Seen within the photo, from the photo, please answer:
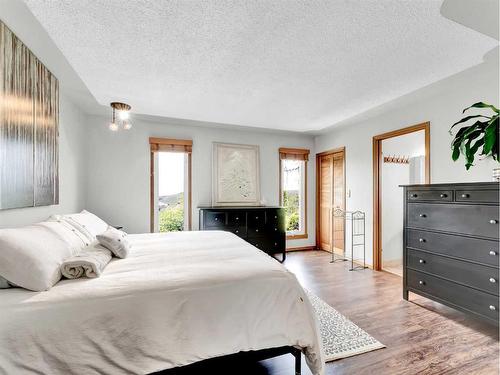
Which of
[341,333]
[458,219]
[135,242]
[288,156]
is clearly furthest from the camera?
[288,156]

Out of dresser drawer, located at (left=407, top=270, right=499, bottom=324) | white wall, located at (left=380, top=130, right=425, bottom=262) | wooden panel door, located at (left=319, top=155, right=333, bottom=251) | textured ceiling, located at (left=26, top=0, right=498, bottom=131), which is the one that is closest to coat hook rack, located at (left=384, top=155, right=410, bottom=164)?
white wall, located at (left=380, top=130, right=425, bottom=262)

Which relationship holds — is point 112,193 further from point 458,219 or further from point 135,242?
point 458,219

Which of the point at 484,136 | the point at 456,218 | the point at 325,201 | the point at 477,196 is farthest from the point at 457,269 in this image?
the point at 325,201

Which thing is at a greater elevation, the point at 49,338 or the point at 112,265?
the point at 112,265

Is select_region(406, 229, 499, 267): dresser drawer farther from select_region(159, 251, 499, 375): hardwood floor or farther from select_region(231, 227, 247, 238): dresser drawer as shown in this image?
select_region(231, 227, 247, 238): dresser drawer

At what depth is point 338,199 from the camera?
4.71m

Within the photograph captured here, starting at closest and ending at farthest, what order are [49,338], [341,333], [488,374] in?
[49,338] → [488,374] → [341,333]

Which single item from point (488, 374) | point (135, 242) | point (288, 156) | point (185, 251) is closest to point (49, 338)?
point (185, 251)

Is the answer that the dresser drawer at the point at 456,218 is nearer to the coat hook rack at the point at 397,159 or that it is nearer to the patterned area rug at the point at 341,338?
the patterned area rug at the point at 341,338

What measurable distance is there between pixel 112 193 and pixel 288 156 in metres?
3.33

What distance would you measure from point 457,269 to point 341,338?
4.21ft

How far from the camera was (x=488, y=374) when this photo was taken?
1.64m

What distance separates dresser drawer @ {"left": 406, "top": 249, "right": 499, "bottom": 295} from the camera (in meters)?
2.00

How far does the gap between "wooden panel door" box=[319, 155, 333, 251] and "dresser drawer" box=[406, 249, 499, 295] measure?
2.27 meters
